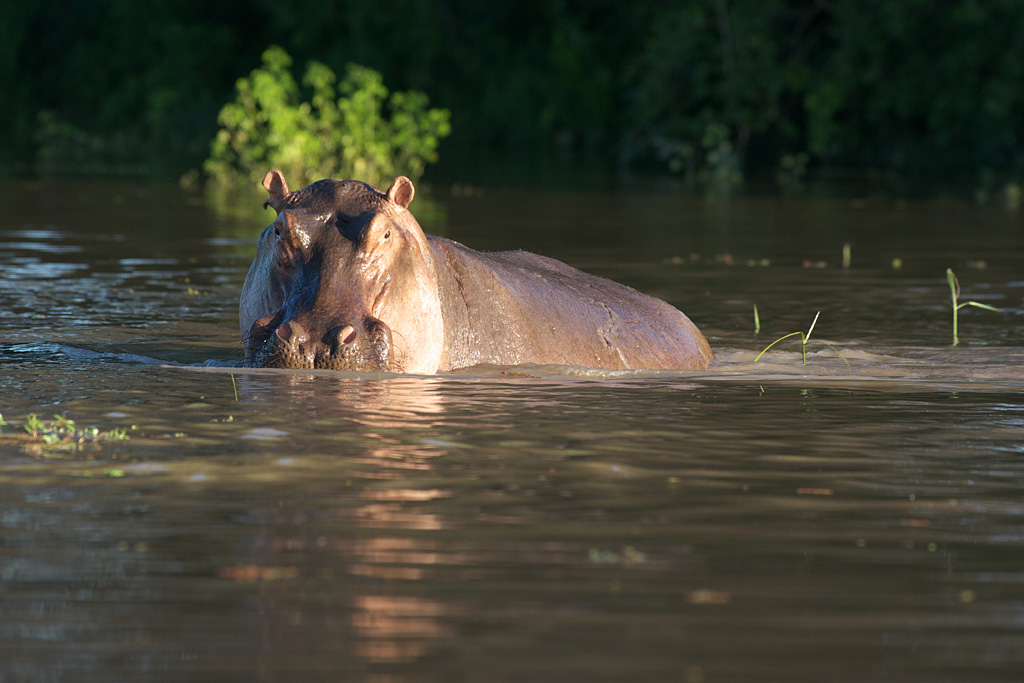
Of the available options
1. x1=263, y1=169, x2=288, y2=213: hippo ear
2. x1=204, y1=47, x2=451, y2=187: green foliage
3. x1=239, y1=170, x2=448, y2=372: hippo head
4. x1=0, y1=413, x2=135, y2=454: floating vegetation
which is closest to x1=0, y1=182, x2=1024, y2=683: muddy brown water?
x1=0, y1=413, x2=135, y2=454: floating vegetation

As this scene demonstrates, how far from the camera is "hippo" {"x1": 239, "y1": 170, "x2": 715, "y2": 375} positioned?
6.79 m

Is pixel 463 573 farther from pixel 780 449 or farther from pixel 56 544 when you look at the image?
pixel 780 449

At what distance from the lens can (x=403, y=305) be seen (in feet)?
23.6

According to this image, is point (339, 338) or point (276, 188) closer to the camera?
point (339, 338)

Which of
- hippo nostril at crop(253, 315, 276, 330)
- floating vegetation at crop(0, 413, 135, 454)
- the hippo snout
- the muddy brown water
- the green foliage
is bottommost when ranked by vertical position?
the muddy brown water

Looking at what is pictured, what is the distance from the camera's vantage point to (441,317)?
7.58 meters

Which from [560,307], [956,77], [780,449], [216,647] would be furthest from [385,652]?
[956,77]

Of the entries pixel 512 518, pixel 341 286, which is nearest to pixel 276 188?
pixel 341 286

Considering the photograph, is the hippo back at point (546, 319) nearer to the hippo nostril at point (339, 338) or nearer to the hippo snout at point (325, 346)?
the hippo snout at point (325, 346)

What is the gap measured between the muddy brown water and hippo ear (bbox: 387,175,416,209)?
2.97 ft

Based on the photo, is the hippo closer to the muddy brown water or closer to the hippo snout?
the hippo snout

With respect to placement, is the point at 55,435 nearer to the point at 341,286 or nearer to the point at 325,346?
the point at 325,346

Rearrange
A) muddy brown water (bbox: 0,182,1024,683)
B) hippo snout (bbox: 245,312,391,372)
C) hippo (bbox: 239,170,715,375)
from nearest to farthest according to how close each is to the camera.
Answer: muddy brown water (bbox: 0,182,1024,683) → hippo snout (bbox: 245,312,391,372) → hippo (bbox: 239,170,715,375)

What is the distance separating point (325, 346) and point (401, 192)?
1239mm
